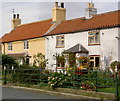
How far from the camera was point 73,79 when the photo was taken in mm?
13922

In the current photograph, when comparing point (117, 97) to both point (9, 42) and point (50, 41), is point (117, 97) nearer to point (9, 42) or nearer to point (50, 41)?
point (50, 41)

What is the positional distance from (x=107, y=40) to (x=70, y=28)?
6398mm

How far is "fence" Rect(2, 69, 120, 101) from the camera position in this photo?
12.1 metres

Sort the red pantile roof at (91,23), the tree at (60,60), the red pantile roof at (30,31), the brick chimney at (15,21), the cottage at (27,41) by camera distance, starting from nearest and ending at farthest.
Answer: the red pantile roof at (91,23)
the tree at (60,60)
the cottage at (27,41)
the red pantile roof at (30,31)
the brick chimney at (15,21)

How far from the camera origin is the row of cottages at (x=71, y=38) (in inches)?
993

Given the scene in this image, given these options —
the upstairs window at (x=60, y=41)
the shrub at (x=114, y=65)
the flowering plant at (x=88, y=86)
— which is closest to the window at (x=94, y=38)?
the shrub at (x=114, y=65)

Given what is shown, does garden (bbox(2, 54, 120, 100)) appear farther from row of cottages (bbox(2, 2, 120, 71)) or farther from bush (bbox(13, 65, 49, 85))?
row of cottages (bbox(2, 2, 120, 71))

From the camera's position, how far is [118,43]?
24219 millimetres

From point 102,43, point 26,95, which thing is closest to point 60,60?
point 102,43

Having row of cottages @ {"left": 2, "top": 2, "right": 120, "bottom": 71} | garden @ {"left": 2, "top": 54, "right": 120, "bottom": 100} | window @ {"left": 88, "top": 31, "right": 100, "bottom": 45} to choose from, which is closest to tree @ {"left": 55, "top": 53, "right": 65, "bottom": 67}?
row of cottages @ {"left": 2, "top": 2, "right": 120, "bottom": 71}

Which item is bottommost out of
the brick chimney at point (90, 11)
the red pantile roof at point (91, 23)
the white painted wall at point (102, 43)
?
the white painted wall at point (102, 43)

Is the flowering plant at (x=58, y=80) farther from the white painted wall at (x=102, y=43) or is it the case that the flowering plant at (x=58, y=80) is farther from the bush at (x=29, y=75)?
the white painted wall at (x=102, y=43)

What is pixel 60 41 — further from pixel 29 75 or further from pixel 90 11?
pixel 29 75

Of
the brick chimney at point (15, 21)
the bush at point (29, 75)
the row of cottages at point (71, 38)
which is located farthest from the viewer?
the brick chimney at point (15, 21)
